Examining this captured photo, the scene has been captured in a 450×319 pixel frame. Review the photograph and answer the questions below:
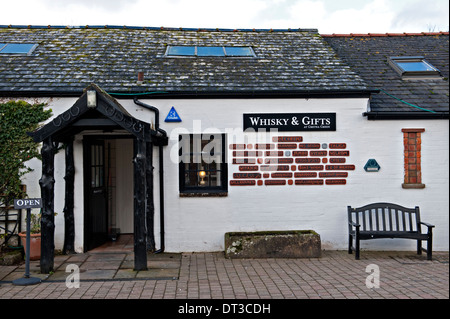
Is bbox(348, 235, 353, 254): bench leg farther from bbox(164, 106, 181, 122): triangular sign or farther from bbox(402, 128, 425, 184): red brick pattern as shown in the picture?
bbox(164, 106, 181, 122): triangular sign

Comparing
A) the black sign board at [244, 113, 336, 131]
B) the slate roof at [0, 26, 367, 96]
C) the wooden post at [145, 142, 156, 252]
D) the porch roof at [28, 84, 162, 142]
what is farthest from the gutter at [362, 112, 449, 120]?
the porch roof at [28, 84, 162, 142]

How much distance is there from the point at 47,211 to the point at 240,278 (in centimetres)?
354

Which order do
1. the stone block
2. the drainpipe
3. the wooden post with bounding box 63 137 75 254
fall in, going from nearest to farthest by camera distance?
the stone block → the wooden post with bounding box 63 137 75 254 → the drainpipe

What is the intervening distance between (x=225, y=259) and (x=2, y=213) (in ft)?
16.0

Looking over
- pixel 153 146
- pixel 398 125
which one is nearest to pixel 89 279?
pixel 153 146

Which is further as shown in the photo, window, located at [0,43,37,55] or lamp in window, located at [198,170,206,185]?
window, located at [0,43,37,55]

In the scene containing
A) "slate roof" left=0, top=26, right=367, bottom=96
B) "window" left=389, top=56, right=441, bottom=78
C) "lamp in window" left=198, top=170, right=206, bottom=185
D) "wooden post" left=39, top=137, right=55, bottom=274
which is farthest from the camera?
"window" left=389, top=56, right=441, bottom=78

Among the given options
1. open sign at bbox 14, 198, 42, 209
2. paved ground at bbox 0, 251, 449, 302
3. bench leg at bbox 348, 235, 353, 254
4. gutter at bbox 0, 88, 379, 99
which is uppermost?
gutter at bbox 0, 88, 379, 99

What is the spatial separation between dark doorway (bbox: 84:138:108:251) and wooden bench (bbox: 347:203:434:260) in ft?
18.4

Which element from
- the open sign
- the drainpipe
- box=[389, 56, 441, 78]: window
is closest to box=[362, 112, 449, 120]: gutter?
box=[389, 56, 441, 78]: window

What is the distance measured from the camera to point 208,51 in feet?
34.3

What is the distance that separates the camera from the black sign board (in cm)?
865

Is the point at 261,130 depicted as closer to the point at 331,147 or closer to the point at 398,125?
the point at 331,147

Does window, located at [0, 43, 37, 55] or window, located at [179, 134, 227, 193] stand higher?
window, located at [0, 43, 37, 55]
